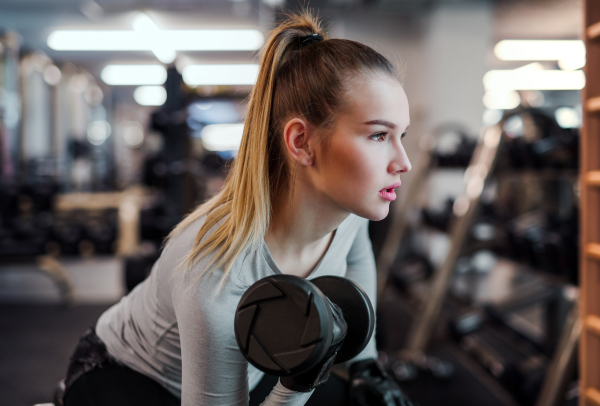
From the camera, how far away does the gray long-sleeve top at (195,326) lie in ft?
2.72

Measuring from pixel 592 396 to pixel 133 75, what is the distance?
1002 centimetres

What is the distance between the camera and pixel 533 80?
7137 mm

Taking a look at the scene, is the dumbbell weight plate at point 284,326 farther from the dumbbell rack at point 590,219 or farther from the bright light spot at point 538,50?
the bright light spot at point 538,50

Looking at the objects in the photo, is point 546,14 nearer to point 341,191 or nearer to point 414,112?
point 414,112

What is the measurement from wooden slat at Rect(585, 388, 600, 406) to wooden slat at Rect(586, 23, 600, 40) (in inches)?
44.7

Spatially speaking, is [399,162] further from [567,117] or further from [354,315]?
[567,117]

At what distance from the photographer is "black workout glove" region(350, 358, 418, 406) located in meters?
1.04

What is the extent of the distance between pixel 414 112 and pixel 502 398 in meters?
3.23

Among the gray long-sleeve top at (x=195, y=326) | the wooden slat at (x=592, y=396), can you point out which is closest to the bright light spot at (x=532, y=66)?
the wooden slat at (x=592, y=396)

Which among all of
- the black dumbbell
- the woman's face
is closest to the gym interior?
the woman's face

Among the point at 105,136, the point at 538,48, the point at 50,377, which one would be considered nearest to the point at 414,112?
the point at 538,48

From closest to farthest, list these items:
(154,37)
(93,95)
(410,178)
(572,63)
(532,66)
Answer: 1. (410,178)
2. (572,63)
3. (154,37)
4. (532,66)
5. (93,95)

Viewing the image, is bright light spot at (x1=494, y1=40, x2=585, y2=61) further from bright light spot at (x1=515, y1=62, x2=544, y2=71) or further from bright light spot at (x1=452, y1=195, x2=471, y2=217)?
bright light spot at (x1=452, y1=195, x2=471, y2=217)

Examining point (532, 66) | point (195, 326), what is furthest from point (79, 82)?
point (195, 326)
